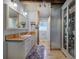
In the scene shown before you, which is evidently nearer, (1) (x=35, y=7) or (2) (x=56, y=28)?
(2) (x=56, y=28)

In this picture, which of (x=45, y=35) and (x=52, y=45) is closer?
(x=52, y=45)

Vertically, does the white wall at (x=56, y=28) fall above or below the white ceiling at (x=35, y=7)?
below

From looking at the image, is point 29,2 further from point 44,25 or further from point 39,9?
point 44,25

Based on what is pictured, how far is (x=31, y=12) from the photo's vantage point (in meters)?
8.98

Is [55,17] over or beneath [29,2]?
beneath

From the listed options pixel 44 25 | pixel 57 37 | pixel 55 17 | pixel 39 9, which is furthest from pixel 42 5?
pixel 44 25

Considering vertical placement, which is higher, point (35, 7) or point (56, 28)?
point (35, 7)

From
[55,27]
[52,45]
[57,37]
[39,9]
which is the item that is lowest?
Result: [52,45]

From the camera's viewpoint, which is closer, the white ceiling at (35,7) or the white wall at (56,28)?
the white wall at (56,28)

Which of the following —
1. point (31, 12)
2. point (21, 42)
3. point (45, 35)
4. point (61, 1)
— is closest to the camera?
point (21, 42)

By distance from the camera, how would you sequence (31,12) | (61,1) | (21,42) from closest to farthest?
(21,42)
(61,1)
(31,12)

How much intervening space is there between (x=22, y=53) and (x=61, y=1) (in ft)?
17.1

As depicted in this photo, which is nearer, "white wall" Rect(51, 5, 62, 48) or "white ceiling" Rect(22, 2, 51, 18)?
"white wall" Rect(51, 5, 62, 48)

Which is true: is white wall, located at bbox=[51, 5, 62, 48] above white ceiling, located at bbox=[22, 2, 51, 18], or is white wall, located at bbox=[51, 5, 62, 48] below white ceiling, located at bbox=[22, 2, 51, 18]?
below
